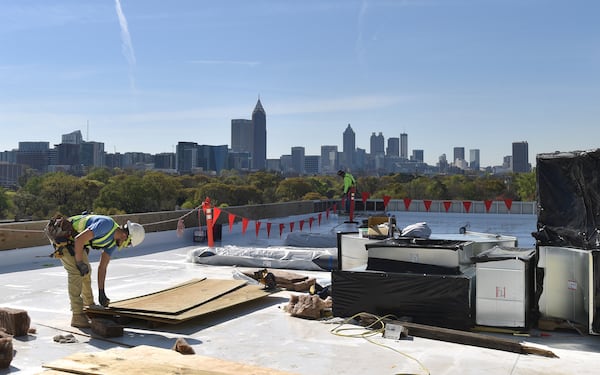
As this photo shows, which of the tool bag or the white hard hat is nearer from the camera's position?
the tool bag

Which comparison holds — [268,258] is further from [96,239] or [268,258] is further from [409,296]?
[96,239]

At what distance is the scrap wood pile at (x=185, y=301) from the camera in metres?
7.70

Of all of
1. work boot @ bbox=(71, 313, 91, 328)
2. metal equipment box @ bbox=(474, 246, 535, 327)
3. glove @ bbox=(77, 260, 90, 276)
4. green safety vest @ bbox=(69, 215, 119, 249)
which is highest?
green safety vest @ bbox=(69, 215, 119, 249)

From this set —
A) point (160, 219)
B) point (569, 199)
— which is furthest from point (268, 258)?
point (569, 199)

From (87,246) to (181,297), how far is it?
6.07 ft

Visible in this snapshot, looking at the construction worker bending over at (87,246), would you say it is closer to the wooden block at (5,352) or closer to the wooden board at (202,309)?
the wooden board at (202,309)

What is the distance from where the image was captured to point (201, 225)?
20.5m

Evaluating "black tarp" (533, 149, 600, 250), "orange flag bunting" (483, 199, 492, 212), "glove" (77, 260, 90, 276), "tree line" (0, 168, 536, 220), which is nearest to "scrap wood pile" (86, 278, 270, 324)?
"glove" (77, 260, 90, 276)

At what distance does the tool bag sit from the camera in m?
7.34

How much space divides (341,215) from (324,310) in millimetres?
20621

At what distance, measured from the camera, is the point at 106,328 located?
7172mm

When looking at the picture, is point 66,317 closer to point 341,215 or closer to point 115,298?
point 115,298

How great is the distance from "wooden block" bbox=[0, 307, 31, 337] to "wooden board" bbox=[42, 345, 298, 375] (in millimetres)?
1872

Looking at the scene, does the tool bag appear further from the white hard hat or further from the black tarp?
the black tarp
